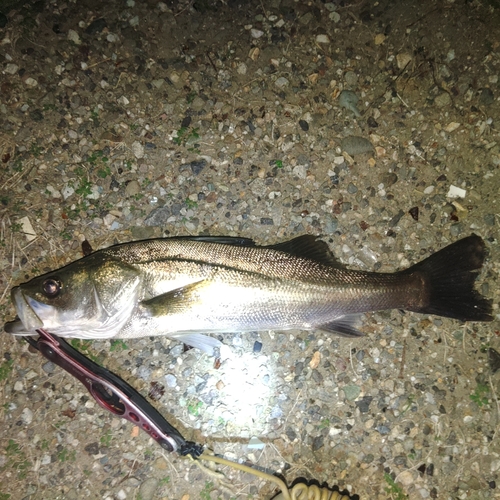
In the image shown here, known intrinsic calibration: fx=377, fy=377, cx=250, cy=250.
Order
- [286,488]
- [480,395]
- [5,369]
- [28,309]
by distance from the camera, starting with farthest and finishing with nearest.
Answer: [480,395]
[5,369]
[286,488]
[28,309]

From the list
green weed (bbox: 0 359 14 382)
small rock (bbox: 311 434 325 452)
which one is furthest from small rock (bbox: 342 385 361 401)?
green weed (bbox: 0 359 14 382)

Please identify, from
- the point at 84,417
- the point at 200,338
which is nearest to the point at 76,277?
the point at 200,338

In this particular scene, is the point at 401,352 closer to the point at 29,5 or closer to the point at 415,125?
the point at 415,125

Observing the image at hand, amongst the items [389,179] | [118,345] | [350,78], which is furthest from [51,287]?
[350,78]

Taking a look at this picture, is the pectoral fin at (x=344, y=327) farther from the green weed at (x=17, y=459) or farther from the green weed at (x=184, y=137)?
the green weed at (x=17, y=459)

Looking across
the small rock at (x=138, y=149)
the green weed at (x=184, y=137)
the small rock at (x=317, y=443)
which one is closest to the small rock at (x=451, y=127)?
the green weed at (x=184, y=137)

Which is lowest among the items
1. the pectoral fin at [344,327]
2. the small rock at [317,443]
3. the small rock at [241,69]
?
the small rock at [317,443]

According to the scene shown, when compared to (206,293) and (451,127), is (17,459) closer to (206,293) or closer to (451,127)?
(206,293)
